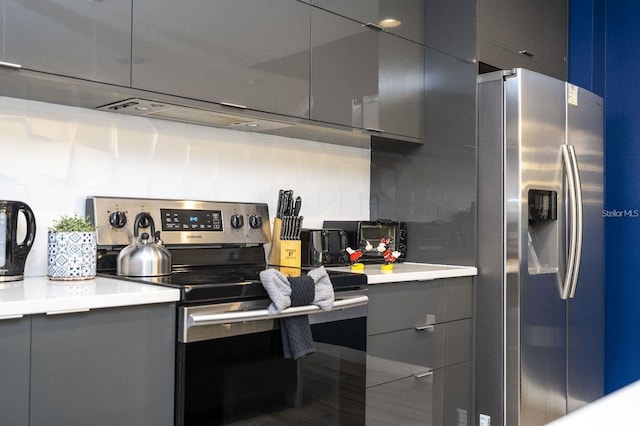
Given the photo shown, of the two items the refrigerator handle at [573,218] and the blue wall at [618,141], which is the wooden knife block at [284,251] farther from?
the blue wall at [618,141]

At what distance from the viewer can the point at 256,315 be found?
1.89 metres

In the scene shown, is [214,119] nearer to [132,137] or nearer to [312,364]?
[132,137]

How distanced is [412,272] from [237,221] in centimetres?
76

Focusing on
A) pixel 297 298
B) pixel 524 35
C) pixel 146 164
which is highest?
pixel 524 35

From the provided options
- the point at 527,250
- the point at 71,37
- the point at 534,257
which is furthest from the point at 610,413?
the point at 534,257

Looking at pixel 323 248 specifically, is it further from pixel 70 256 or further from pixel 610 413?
pixel 610 413

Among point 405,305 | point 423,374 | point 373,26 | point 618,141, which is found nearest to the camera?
point 405,305

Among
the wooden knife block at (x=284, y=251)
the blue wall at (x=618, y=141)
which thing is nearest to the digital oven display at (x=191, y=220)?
the wooden knife block at (x=284, y=251)

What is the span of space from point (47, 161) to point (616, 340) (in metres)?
3.17

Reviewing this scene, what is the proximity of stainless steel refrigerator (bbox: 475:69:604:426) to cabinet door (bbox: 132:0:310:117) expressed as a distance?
982 millimetres

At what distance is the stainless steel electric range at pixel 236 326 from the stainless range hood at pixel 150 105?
1.08 feet

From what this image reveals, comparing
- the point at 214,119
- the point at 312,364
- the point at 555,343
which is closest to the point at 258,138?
the point at 214,119

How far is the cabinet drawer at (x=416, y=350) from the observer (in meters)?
2.44

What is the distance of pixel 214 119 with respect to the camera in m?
2.45
